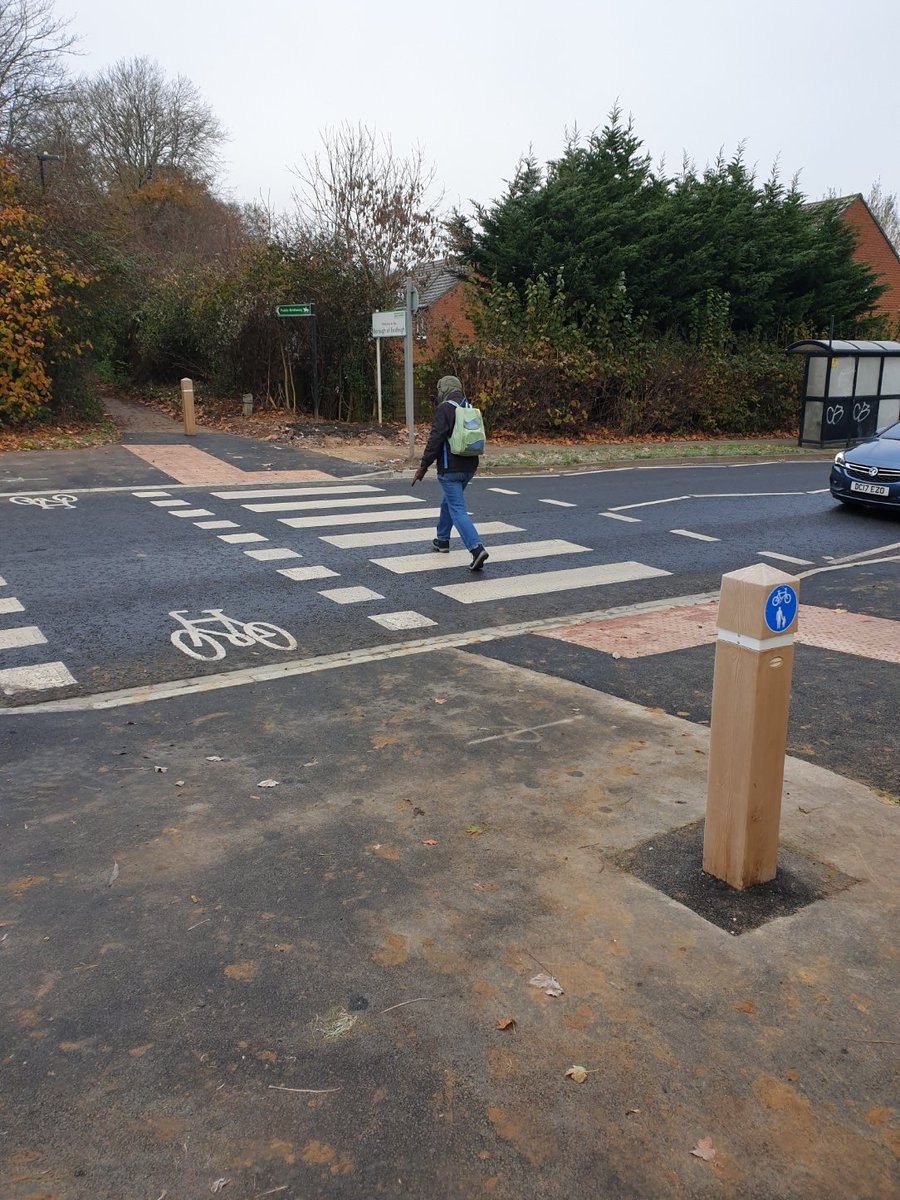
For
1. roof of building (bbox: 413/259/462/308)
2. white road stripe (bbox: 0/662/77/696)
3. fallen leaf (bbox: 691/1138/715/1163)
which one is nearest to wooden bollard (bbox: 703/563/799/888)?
fallen leaf (bbox: 691/1138/715/1163)

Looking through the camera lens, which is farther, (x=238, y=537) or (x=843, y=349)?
(x=843, y=349)

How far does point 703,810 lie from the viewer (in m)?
4.56

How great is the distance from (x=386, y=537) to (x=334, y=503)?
2.57 meters

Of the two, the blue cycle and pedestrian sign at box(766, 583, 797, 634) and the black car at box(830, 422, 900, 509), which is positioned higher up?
the blue cycle and pedestrian sign at box(766, 583, 797, 634)

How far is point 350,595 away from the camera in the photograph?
28.5 ft

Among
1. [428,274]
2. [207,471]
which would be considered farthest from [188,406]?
[428,274]

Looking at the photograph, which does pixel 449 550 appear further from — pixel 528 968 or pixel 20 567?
pixel 528 968

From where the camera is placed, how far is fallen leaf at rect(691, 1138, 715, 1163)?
256cm

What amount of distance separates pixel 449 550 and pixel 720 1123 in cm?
813

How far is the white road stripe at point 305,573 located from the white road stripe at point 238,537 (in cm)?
137

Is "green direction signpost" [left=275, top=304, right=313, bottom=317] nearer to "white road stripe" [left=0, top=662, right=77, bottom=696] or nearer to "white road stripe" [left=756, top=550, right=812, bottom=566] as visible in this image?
"white road stripe" [left=756, top=550, right=812, bottom=566]

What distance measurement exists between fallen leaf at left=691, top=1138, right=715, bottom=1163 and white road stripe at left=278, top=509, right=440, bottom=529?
964 centimetres

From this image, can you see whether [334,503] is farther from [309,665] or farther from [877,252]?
[877,252]

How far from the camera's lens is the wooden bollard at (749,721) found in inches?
145
